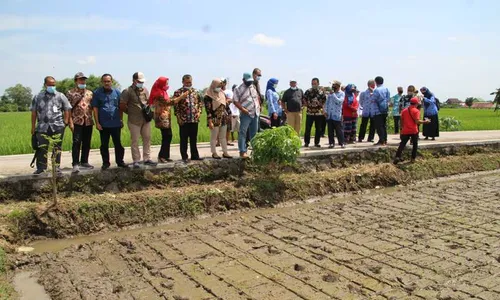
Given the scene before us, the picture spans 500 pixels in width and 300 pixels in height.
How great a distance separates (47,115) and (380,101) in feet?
23.4

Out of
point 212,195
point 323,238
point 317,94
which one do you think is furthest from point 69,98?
point 317,94

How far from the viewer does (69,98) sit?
686cm

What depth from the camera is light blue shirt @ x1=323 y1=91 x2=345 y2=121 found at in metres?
9.67

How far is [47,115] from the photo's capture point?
6289mm

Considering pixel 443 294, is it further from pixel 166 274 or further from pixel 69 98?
pixel 69 98

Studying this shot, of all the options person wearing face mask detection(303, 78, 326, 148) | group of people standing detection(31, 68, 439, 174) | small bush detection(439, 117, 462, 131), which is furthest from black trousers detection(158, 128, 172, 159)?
small bush detection(439, 117, 462, 131)

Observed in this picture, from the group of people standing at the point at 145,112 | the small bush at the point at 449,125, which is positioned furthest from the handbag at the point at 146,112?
the small bush at the point at 449,125

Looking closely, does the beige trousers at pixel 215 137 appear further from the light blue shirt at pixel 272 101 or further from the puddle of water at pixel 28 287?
the puddle of water at pixel 28 287

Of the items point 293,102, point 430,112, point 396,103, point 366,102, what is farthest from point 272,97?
point 396,103

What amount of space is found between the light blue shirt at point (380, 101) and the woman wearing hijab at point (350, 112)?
20.2 inches

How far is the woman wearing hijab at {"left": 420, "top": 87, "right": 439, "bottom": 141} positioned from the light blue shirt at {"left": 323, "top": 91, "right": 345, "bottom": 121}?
328 centimetres

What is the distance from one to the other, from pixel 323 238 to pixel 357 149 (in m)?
4.61

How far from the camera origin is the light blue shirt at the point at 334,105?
31.7 feet

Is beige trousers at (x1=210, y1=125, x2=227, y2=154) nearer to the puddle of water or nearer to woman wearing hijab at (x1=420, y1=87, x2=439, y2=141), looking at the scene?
the puddle of water
